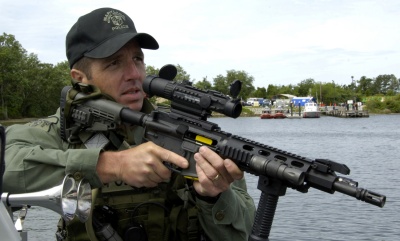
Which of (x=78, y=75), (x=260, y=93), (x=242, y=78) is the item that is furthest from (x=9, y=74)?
(x=260, y=93)

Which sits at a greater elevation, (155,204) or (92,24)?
(92,24)

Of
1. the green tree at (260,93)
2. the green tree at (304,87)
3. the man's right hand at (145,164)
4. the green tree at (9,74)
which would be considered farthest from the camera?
the green tree at (304,87)

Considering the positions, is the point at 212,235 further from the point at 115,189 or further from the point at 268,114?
the point at 268,114

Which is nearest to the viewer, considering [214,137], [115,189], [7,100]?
[214,137]

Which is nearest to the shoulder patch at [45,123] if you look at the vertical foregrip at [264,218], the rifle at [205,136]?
the rifle at [205,136]

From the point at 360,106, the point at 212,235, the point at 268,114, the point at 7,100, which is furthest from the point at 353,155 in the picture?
the point at 360,106

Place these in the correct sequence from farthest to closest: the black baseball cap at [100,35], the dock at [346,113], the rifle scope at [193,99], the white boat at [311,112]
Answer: the white boat at [311,112]
the dock at [346,113]
the black baseball cap at [100,35]
the rifle scope at [193,99]

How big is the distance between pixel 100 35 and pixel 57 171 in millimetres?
1256

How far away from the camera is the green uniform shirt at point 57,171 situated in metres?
3.44

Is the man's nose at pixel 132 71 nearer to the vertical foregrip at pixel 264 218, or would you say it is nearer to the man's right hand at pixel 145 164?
the man's right hand at pixel 145 164

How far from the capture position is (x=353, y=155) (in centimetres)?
4106

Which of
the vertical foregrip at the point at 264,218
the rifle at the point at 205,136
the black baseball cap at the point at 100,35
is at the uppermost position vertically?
the black baseball cap at the point at 100,35

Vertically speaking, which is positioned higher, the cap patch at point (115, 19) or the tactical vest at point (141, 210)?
the cap patch at point (115, 19)

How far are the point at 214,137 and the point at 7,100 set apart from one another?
8807cm
